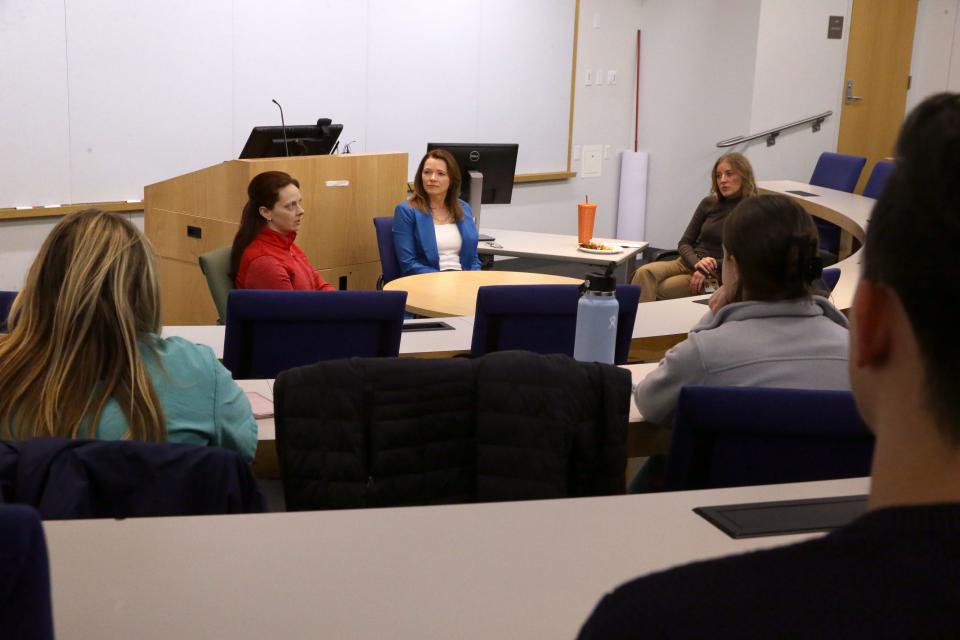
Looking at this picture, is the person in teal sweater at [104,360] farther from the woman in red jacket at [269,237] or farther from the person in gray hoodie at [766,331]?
the woman in red jacket at [269,237]

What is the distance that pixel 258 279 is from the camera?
14.8ft

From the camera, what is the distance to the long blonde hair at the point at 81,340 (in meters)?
2.02

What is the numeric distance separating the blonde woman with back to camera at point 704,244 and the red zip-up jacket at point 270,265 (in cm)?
219

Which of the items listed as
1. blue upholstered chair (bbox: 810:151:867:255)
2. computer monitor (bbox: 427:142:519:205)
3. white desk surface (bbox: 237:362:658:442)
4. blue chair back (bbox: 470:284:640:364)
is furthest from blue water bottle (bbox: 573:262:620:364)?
blue upholstered chair (bbox: 810:151:867:255)

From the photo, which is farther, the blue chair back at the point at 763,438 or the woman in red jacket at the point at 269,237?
the woman in red jacket at the point at 269,237

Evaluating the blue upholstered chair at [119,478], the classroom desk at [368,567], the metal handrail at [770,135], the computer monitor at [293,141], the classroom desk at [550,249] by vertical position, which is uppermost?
the metal handrail at [770,135]

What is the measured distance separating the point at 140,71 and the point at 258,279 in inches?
99.1

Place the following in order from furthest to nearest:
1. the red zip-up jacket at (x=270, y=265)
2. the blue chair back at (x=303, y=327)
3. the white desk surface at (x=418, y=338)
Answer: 1. the red zip-up jacket at (x=270, y=265)
2. the white desk surface at (x=418, y=338)
3. the blue chair back at (x=303, y=327)

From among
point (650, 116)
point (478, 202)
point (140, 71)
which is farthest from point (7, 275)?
point (650, 116)

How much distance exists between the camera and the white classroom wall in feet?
31.7

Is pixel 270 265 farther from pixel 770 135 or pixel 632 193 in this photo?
pixel 770 135

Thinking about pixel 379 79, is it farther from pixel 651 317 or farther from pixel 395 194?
pixel 651 317

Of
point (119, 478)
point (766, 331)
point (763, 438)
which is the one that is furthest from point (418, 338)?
point (119, 478)

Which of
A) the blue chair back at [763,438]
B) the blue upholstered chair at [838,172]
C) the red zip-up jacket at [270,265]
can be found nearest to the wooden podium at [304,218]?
the red zip-up jacket at [270,265]
